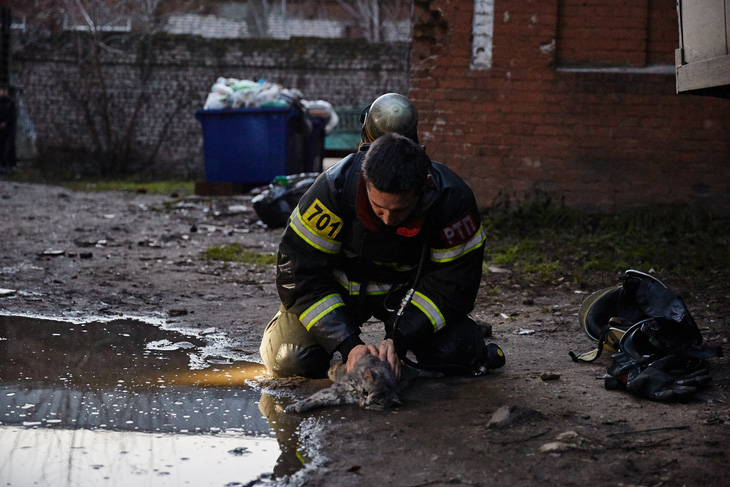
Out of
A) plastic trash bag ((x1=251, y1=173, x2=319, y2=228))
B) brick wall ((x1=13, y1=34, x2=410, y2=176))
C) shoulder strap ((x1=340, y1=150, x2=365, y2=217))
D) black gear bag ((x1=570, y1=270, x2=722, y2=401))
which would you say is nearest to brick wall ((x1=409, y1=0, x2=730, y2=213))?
plastic trash bag ((x1=251, y1=173, x2=319, y2=228))

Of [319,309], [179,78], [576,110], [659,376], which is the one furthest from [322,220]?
[179,78]

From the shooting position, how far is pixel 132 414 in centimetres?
271

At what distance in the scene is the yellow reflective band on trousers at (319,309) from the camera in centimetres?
294

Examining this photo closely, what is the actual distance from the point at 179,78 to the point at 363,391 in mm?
13545

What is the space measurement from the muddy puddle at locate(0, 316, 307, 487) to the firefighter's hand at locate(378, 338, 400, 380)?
399 millimetres

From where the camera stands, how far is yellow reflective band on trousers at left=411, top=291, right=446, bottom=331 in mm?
3004

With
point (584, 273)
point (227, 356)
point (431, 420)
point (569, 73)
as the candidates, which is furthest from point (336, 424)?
point (569, 73)

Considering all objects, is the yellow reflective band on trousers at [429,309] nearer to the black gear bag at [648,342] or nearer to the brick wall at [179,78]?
the black gear bag at [648,342]

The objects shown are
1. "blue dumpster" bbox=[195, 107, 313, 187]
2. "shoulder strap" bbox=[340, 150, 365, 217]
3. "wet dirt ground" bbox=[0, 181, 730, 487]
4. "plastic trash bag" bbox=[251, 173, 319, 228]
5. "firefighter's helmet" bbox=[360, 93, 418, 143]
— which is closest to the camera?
"wet dirt ground" bbox=[0, 181, 730, 487]

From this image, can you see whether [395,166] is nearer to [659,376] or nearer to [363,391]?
[363,391]

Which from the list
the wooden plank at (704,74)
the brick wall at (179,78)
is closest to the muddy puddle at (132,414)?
the wooden plank at (704,74)

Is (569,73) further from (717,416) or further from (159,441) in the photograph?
(159,441)

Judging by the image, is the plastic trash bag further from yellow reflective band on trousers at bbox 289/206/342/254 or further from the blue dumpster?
yellow reflective band on trousers at bbox 289/206/342/254

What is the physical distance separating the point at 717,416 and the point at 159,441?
1.74 meters
